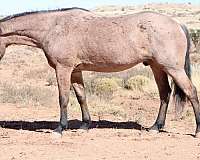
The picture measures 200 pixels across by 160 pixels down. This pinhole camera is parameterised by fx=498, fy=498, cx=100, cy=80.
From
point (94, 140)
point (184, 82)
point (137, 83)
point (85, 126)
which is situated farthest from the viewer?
point (137, 83)

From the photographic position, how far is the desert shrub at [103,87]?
17391 millimetres

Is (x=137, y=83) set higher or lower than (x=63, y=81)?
lower

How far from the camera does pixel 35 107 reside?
44.2ft

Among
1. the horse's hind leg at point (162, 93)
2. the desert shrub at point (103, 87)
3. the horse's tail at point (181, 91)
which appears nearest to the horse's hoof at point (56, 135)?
the horse's hind leg at point (162, 93)

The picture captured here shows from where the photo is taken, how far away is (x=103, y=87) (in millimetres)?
17812

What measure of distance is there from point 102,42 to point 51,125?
98.9 inches

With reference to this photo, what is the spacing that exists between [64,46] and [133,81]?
9.55m

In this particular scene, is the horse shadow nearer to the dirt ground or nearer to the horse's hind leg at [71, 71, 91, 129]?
the dirt ground

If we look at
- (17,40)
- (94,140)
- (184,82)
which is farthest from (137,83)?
(94,140)

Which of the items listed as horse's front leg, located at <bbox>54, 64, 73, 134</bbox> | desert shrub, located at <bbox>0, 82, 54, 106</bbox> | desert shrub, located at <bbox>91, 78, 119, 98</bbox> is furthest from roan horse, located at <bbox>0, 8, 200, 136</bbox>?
desert shrub, located at <bbox>91, 78, 119, 98</bbox>

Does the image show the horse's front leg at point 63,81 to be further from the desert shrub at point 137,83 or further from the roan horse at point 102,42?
the desert shrub at point 137,83

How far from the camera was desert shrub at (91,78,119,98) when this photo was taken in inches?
685

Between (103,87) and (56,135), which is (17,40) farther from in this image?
(103,87)

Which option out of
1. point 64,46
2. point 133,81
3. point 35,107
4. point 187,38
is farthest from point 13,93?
point 187,38
